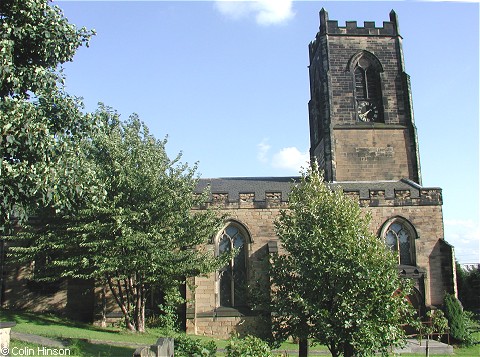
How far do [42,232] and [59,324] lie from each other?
378 centimetres

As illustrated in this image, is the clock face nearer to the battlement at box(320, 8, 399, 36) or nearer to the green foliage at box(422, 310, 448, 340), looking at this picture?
the battlement at box(320, 8, 399, 36)

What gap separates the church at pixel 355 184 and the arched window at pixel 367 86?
6cm

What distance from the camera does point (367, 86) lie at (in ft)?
104

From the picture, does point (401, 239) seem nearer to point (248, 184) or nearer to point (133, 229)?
point (248, 184)

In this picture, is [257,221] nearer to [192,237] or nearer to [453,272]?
[192,237]

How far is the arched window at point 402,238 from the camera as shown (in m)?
25.2

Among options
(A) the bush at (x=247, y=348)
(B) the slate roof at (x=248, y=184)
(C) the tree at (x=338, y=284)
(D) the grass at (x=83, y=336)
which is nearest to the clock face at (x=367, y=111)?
(B) the slate roof at (x=248, y=184)

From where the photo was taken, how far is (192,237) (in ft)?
65.5

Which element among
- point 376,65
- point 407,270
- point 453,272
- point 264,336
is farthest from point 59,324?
point 376,65

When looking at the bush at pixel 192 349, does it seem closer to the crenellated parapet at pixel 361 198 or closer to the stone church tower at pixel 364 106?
the crenellated parapet at pixel 361 198

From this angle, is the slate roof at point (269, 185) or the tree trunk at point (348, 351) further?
the slate roof at point (269, 185)

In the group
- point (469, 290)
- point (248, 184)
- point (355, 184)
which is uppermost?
point (248, 184)

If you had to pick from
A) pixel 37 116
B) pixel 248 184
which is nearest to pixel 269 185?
pixel 248 184

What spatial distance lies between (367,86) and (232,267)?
14865mm
